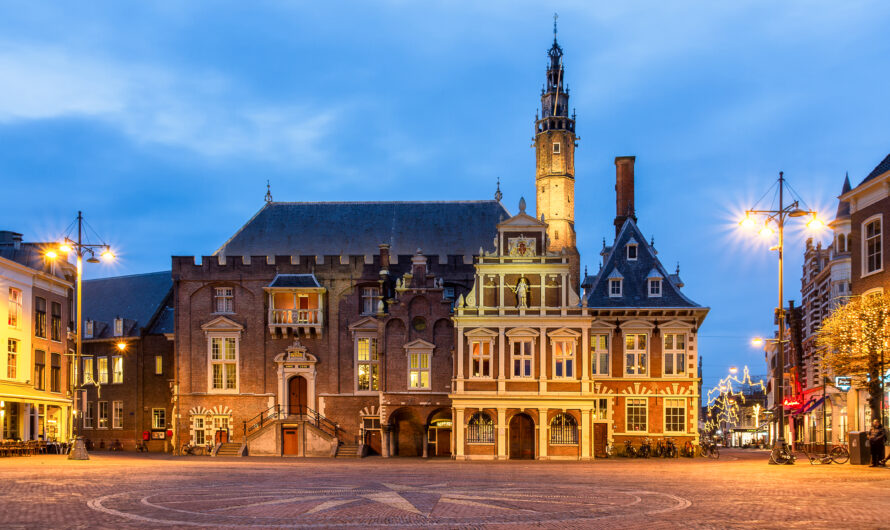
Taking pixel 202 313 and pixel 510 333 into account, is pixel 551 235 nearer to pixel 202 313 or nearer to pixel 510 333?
pixel 510 333

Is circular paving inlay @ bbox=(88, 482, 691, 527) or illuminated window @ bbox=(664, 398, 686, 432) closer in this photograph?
circular paving inlay @ bbox=(88, 482, 691, 527)

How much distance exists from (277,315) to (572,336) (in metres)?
18.1

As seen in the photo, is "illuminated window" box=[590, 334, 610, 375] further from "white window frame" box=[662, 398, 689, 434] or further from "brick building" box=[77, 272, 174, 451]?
"brick building" box=[77, 272, 174, 451]

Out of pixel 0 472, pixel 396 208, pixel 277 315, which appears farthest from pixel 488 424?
pixel 0 472

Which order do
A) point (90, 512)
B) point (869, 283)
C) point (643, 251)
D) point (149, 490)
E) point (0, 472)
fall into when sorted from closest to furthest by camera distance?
point (90, 512) < point (149, 490) < point (0, 472) < point (869, 283) < point (643, 251)

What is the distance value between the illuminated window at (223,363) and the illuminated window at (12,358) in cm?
1058

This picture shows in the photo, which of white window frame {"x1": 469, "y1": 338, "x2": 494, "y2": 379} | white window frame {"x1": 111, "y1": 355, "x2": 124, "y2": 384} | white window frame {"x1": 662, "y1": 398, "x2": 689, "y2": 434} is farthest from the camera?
white window frame {"x1": 111, "y1": 355, "x2": 124, "y2": 384}

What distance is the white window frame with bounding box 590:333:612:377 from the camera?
50781 millimetres

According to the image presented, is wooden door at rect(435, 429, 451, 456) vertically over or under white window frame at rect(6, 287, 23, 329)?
under

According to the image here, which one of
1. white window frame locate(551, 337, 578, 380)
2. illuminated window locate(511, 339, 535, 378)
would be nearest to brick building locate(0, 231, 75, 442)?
illuminated window locate(511, 339, 535, 378)

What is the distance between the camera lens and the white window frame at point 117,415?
65.4 meters

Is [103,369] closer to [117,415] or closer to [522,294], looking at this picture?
[117,415]

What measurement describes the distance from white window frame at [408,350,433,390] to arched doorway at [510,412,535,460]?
20.1 ft

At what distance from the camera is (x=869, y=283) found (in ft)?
124
